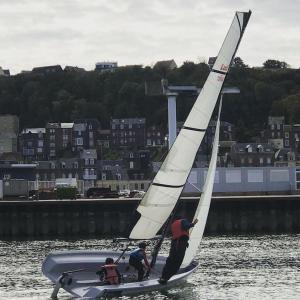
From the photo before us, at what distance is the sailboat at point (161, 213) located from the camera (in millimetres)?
36469

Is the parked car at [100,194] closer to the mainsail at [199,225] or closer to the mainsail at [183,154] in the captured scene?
the mainsail at [199,225]

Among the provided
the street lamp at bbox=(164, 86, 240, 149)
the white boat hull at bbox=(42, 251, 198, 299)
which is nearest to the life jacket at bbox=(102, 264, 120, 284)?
the white boat hull at bbox=(42, 251, 198, 299)

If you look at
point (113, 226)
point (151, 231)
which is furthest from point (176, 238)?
point (113, 226)

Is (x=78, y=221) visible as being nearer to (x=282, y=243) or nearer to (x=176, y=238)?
(x=282, y=243)

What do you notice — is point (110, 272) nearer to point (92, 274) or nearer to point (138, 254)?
point (138, 254)

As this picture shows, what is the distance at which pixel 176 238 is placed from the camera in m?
36.6

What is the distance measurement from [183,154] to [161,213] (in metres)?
2.58

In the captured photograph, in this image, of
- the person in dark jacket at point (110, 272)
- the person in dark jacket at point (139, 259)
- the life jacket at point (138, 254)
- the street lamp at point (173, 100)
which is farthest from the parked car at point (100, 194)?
the person in dark jacket at point (110, 272)

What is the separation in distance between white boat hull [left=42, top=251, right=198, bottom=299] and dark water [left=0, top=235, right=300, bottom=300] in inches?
18.6

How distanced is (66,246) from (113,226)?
15.5 meters

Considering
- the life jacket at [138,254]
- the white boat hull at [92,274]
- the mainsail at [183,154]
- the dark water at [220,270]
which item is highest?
the mainsail at [183,154]

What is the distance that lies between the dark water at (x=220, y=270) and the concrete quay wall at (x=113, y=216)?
10.4 m

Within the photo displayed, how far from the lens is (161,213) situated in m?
37.3

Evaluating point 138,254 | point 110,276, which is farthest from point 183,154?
point 110,276
